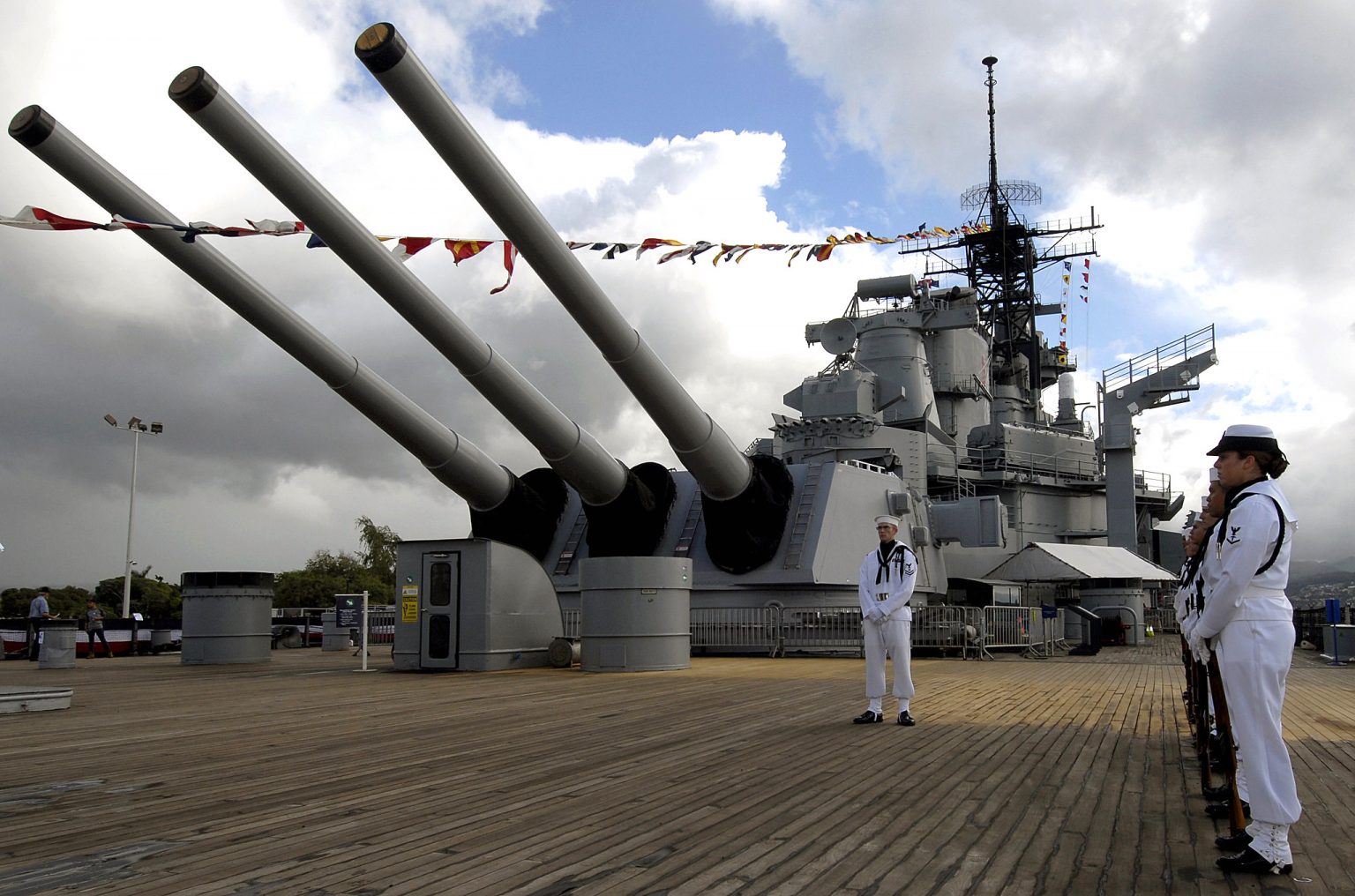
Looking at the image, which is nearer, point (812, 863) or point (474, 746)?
point (812, 863)

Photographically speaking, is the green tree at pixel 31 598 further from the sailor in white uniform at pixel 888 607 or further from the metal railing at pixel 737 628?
the sailor in white uniform at pixel 888 607

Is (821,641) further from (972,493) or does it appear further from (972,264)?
(972,264)

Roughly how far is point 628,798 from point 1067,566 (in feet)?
58.0

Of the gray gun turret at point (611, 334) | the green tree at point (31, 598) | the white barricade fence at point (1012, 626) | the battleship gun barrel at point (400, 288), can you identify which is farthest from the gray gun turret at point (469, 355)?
the green tree at point (31, 598)

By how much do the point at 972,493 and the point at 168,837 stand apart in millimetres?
24281

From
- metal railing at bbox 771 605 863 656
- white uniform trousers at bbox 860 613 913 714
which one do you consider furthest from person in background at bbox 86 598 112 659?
white uniform trousers at bbox 860 613 913 714

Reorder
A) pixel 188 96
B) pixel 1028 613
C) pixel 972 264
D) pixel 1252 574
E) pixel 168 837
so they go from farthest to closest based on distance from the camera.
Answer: pixel 972 264 < pixel 1028 613 < pixel 188 96 < pixel 168 837 < pixel 1252 574

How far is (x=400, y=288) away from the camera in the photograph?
995 cm

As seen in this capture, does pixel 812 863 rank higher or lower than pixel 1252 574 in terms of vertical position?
lower

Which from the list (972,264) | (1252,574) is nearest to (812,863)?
(1252,574)

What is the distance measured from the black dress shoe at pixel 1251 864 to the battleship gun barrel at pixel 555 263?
641cm

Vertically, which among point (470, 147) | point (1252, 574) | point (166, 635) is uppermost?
point (470, 147)

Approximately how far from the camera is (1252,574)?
3.04m

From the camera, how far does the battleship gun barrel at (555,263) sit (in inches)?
288
